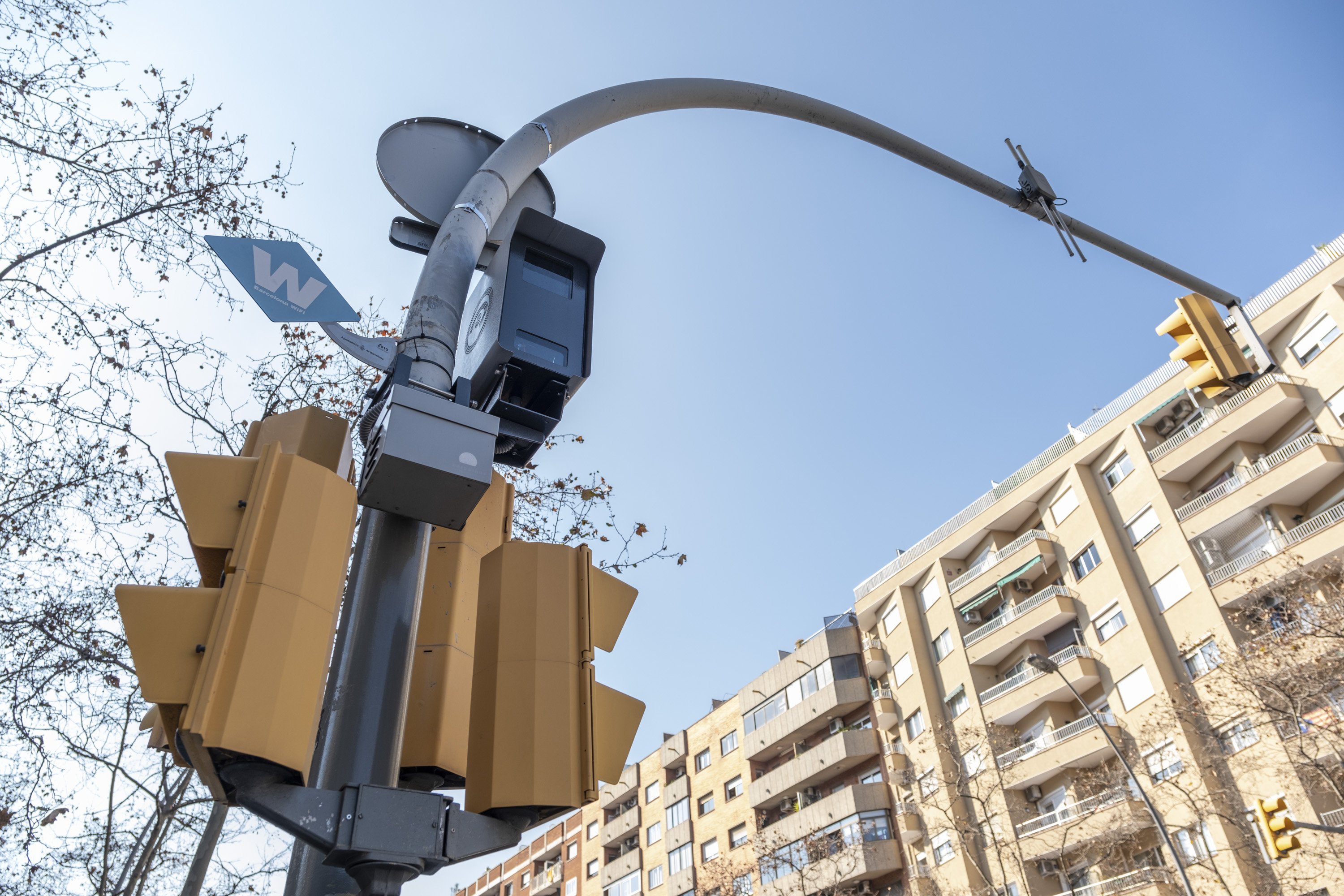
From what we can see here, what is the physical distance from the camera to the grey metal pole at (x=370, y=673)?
81.6 inches

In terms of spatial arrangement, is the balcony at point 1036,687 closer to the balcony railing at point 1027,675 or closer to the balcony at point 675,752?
the balcony railing at point 1027,675

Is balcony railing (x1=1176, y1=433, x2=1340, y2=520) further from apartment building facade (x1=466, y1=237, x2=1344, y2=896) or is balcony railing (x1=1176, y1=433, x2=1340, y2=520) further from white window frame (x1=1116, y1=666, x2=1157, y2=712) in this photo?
white window frame (x1=1116, y1=666, x2=1157, y2=712)

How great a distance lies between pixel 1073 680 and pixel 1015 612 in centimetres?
430

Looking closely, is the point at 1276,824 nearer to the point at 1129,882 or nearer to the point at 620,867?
the point at 1129,882

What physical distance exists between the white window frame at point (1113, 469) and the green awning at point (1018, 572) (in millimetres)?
3997

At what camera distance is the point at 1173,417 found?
1367 inches

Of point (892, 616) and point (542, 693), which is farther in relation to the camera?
point (892, 616)

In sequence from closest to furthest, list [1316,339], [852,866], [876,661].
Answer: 1. [1316,339]
2. [852,866]
3. [876,661]

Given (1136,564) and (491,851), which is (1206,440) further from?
(491,851)

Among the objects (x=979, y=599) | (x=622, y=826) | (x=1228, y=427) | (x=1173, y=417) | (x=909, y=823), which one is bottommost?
(x=909, y=823)

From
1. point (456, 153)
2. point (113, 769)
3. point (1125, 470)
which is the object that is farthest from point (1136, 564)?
point (456, 153)

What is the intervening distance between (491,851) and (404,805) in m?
0.29

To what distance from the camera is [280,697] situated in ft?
5.87

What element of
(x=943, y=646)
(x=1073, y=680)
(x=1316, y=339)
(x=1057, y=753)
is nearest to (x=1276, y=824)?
(x=1057, y=753)
